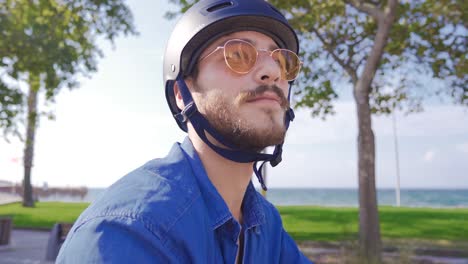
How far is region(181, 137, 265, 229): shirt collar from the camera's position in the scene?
173 cm

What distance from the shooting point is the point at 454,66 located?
34.0ft

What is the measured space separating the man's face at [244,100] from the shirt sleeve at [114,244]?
641 mm

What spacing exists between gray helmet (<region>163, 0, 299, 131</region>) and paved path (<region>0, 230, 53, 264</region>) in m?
9.09

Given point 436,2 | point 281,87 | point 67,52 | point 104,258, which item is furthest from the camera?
point 67,52

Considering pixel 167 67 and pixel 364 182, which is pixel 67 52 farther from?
pixel 167 67

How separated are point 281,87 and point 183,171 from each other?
595 millimetres

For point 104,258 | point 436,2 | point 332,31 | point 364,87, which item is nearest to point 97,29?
point 332,31

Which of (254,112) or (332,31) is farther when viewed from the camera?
(332,31)

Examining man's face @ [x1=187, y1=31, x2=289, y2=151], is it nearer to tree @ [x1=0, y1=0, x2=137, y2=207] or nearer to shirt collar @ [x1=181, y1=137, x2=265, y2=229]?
shirt collar @ [x1=181, y1=137, x2=265, y2=229]

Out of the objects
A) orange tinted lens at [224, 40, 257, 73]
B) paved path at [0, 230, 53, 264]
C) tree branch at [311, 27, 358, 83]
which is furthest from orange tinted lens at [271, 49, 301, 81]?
paved path at [0, 230, 53, 264]

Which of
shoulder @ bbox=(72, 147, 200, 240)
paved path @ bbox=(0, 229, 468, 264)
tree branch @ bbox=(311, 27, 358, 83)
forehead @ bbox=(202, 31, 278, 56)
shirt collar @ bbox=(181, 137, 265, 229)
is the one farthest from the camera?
tree branch @ bbox=(311, 27, 358, 83)

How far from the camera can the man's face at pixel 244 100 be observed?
6.30 ft

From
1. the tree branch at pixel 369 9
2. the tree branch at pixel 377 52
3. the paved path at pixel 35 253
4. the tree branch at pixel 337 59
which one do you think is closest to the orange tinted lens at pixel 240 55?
the paved path at pixel 35 253

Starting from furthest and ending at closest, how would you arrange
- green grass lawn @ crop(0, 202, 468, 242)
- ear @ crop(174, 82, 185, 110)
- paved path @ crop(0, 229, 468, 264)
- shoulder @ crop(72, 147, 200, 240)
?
1. green grass lawn @ crop(0, 202, 468, 242)
2. paved path @ crop(0, 229, 468, 264)
3. ear @ crop(174, 82, 185, 110)
4. shoulder @ crop(72, 147, 200, 240)
